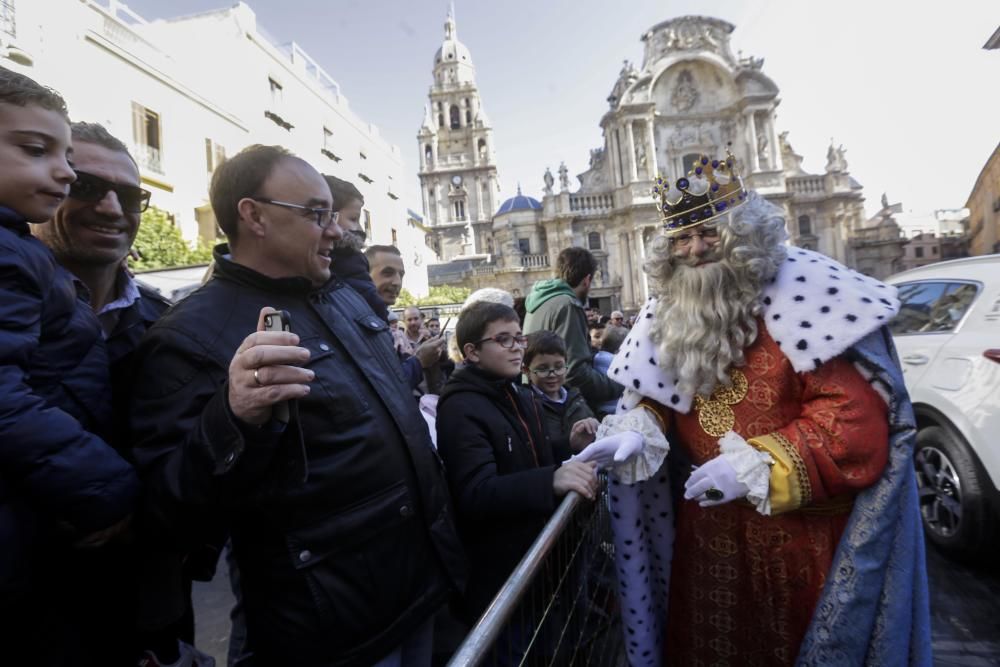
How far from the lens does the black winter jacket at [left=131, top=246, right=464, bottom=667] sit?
1.15 metres

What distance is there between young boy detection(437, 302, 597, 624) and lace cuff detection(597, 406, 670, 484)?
0.59 ft

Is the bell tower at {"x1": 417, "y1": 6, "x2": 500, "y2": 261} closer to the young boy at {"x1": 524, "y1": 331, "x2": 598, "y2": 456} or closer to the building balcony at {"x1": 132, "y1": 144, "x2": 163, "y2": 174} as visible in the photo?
the building balcony at {"x1": 132, "y1": 144, "x2": 163, "y2": 174}

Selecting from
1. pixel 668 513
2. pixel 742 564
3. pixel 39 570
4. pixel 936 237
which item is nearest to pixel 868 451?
pixel 742 564

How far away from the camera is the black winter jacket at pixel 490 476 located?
6.07ft

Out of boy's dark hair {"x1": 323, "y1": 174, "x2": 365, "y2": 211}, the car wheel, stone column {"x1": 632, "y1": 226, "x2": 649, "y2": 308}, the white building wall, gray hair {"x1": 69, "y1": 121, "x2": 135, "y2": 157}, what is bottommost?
the car wheel

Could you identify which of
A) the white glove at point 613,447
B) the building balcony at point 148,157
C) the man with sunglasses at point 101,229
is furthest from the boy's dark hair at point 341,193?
the building balcony at point 148,157

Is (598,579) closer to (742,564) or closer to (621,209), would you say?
(742,564)

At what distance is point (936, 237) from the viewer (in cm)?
3600

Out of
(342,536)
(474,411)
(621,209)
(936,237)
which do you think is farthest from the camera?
(936,237)

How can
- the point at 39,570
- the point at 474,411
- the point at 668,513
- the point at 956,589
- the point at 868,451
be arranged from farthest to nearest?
1. the point at 956,589
2. the point at 668,513
3. the point at 474,411
4. the point at 868,451
5. the point at 39,570

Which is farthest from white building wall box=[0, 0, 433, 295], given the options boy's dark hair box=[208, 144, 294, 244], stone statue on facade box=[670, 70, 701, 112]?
stone statue on facade box=[670, 70, 701, 112]

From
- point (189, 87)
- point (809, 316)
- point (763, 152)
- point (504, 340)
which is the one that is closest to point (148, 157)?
point (189, 87)

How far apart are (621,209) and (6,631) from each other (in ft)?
101

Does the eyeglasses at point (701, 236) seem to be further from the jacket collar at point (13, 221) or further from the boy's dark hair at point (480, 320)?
the jacket collar at point (13, 221)
